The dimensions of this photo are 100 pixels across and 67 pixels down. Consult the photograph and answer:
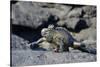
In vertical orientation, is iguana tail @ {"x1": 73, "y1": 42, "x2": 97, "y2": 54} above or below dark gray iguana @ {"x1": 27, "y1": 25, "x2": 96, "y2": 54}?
below

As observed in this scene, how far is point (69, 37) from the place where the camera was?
8.13ft

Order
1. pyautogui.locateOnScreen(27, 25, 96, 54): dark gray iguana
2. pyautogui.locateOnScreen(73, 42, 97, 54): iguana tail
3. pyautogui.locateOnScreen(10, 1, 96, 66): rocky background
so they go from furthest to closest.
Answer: pyautogui.locateOnScreen(73, 42, 97, 54): iguana tail < pyautogui.locateOnScreen(27, 25, 96, 54): dark gray iguana < pyautogui.locateOnScreen(10, 1, 96, 66): rocky background

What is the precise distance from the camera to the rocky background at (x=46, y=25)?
7.39ft

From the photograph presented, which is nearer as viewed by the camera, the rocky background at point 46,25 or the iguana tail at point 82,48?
the rocky background at point 46,25

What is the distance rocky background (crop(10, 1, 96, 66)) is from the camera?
225 centimetres

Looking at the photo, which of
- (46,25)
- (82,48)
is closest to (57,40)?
(46,25)

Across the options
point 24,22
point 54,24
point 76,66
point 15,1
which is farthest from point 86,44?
point 15,1

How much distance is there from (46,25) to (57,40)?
245 millimetres

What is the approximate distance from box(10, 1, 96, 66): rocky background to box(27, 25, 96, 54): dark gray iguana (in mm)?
53

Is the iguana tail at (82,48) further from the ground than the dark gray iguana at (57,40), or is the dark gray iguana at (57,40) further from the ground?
the dark gray iguana at (57,40)

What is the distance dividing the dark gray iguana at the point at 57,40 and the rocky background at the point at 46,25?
0.05 metres

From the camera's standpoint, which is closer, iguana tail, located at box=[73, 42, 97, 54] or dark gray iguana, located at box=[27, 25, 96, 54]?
dark gray iguana, located at box=[27, 25, 96, 54]
